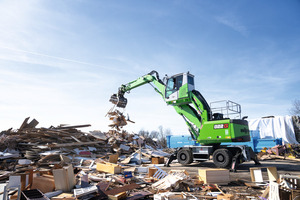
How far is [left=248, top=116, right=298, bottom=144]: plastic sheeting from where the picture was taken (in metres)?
22.4

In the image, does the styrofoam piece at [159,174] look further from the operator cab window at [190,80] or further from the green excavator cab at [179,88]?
the operator cab window at [190,80]

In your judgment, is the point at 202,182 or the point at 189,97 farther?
the point at 189,97

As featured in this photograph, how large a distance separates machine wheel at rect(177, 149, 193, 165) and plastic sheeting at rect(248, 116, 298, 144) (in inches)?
550

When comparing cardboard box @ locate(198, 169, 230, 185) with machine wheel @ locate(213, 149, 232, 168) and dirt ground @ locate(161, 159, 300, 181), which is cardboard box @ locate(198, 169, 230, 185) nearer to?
dirt ground @ locate(161, 159, 300, 181)

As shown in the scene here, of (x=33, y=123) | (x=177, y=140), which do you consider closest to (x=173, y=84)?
(x=177, y=140)

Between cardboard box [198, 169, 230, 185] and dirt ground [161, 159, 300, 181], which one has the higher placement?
cardboard box [198, 169, 230, 185]

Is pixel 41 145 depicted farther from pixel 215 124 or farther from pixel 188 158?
pixel 215 124

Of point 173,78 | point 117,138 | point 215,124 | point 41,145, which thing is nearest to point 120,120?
point 117,138

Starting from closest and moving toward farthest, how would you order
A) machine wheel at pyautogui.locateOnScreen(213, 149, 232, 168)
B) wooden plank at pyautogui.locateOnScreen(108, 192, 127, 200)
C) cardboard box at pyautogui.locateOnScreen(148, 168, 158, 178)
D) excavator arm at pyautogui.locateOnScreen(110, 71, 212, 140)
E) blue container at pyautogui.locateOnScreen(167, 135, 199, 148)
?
wooden plank at pyautogui.locateOnScreen(108, 192, 127, 200) → cardboard box at pyautogui.locateOnScreen(148, 168, 158, 178) → machine wheel at pyautogui.locateOnScreen(213, 149, 232, 168) → excavator arm at pyautogui.locateOnScreen(110, 71, 212, 140) → blue container at pyautogui.locateOnScreen(167, 135, 199, 148)

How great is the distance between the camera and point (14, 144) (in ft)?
45.6

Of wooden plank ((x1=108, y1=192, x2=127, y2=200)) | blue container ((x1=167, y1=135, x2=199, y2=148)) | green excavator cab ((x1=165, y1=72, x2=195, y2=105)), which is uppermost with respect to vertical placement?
green excavator cab ((x1=165, y1=72, x2=195, y2=105))

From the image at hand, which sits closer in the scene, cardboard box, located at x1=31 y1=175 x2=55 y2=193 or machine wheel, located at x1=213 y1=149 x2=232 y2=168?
cardboard box, located at x1=31 y1=175 x2=55 y2=193

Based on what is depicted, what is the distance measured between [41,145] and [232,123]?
1173 centimetres

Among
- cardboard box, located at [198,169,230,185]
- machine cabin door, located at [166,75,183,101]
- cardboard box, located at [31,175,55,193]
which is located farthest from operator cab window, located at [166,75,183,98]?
cardboard box, located at [31,175,55,193]
